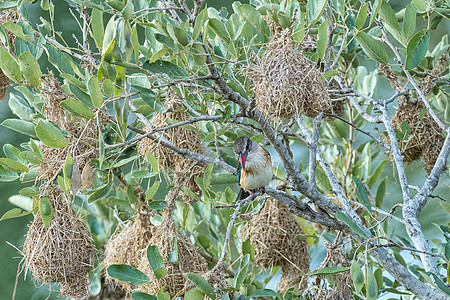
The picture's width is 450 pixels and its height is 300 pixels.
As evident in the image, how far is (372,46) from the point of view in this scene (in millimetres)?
1867

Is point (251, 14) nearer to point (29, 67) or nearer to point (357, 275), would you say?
point (29, 67)

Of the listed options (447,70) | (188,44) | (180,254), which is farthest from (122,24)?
(447,70)

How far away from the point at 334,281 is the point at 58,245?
3.14 feet

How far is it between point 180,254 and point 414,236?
830 mm

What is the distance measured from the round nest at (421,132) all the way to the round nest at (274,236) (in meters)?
0.61

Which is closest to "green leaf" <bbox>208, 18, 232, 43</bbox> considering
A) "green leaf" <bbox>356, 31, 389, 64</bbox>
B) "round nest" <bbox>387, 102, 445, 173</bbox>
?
"green leaf" <bbox>356, 31, 389, 64</bbox>

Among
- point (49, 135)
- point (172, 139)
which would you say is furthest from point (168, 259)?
point (49, 135)

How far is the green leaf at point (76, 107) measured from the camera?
1.46 m

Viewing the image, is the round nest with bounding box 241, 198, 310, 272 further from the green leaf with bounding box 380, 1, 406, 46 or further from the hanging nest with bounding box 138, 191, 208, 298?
the green leaf with bounding box 380, 1, 406, 46

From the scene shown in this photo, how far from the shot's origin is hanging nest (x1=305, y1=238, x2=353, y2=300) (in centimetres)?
196

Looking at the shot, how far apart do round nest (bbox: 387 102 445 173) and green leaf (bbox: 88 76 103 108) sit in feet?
5.08

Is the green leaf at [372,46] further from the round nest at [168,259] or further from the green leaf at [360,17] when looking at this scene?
the round nest at [168,259]

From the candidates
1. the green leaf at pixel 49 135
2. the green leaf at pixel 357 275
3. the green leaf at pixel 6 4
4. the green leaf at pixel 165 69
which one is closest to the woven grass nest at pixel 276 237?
the green leaf at pixel 357 275

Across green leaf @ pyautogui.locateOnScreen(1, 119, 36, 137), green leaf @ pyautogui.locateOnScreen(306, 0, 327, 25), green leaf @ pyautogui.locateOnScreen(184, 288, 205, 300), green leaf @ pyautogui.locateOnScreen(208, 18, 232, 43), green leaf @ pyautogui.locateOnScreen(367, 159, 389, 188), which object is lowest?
green leaf @ pyautogui.locateOnScreen(367, 159, 389, 188)
